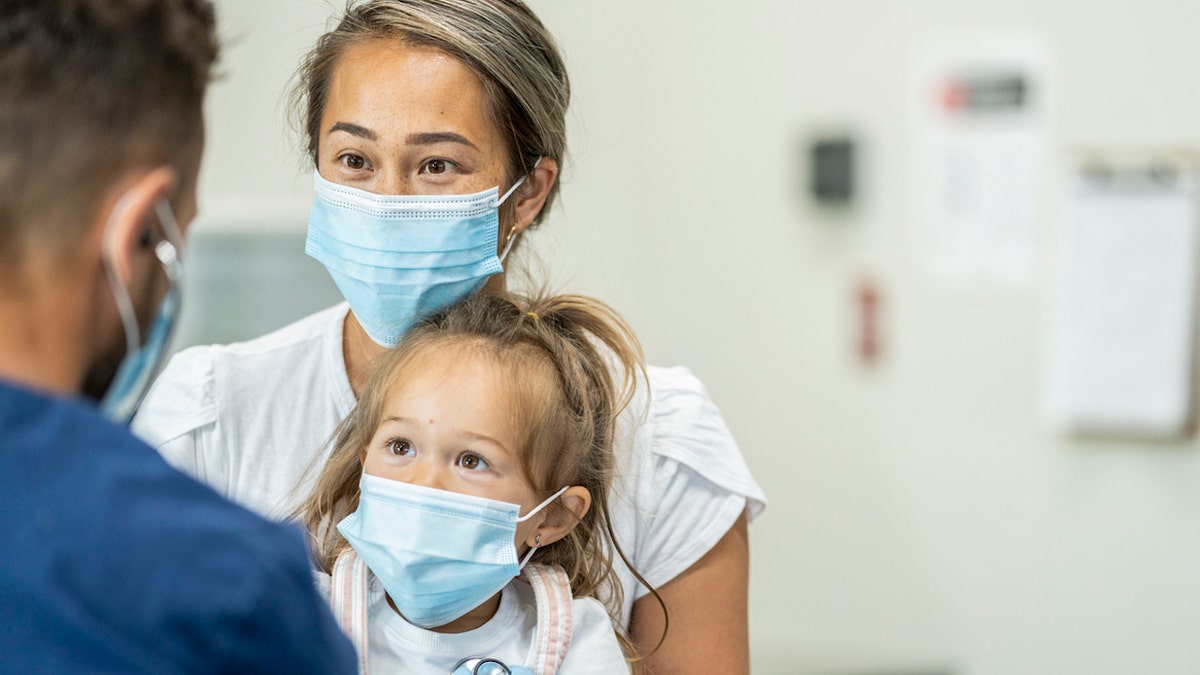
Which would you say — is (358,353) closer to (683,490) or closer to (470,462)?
(470,462)

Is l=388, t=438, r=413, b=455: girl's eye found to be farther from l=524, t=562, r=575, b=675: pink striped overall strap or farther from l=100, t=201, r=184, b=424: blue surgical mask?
l=100, t=201, r=184, b=424: blue surgical mask

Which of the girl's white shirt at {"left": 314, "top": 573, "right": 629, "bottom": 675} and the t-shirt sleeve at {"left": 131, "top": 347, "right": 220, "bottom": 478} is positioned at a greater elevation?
the t-shirt sleeve at {"left": 131, "top": 347, "right": 220, "bottom": 478}

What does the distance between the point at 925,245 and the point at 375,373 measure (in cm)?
206

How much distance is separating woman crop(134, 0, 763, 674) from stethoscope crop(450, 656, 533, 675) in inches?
7.5

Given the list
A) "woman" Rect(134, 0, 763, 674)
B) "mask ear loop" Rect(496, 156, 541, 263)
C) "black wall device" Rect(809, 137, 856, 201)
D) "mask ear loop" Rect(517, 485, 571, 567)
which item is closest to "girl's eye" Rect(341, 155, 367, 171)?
"woman" Rect(134, 0, 763, 674)

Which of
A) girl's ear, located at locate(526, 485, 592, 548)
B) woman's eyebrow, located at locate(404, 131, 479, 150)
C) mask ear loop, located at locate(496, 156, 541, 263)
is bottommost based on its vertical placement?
girl's ear, located at locate(526, 485, 592, 548)

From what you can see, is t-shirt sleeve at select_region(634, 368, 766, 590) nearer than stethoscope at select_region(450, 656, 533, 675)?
No

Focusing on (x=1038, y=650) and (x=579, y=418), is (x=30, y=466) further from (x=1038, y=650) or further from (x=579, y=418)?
(x=1038, y=650)

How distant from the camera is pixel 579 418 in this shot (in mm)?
1354

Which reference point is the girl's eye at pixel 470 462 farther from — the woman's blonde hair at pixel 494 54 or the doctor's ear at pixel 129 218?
the doctor's ear at pixel 129 218

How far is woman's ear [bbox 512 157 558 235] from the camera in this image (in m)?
1.43

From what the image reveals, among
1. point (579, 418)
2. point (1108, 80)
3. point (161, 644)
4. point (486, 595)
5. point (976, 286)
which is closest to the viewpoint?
point (161, 644)

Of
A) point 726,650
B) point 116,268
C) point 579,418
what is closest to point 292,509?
point 579,418

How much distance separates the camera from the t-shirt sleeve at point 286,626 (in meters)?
0.75
